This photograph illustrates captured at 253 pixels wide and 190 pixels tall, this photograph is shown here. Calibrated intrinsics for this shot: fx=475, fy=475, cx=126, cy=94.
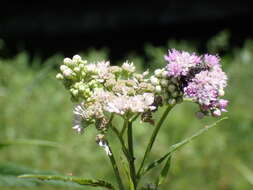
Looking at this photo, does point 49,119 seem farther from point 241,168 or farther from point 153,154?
point 241,168

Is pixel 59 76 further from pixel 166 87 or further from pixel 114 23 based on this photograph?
pixel 114 23

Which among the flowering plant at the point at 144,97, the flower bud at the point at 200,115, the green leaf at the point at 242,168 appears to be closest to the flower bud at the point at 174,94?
the flowering plant at the point at 144,97

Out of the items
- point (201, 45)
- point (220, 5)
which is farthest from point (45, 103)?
point (220, 5)

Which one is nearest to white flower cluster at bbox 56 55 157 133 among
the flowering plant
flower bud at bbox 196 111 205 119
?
the flowering plant

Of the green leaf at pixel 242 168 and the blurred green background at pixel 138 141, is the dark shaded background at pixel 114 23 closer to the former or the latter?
the blurred green background at pixel 138 141

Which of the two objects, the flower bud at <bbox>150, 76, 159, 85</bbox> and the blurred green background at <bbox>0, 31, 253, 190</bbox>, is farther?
the blurred green background at <bbox>0, 31, 253, 190</bbox>

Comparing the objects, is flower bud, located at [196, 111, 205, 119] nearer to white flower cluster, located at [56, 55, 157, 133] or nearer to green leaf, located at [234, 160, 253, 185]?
white flower cluster, located at [56, 55, 157, 133]

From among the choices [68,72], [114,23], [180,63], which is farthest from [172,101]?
[114,23]
